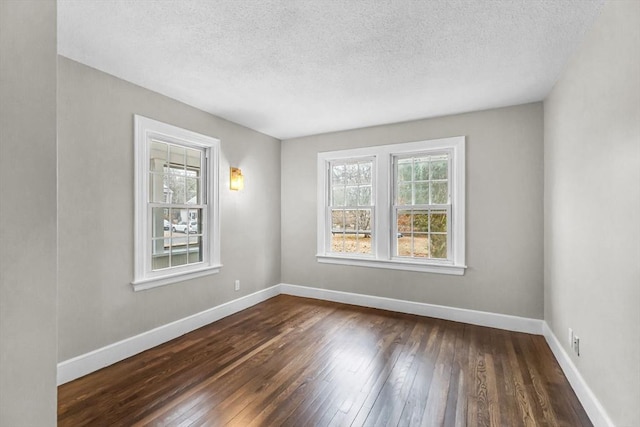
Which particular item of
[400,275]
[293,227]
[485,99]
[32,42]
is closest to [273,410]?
[32,42]

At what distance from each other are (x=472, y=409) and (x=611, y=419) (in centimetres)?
72

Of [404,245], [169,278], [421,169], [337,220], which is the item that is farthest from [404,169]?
[169,278]

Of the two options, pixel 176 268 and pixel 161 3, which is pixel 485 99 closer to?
pixel 161 3

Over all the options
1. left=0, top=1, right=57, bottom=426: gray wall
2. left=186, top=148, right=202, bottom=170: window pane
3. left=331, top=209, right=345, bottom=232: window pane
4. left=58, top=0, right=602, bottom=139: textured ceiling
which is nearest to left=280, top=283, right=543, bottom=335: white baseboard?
left=331, top=209, right=345, bottom=232: window pane

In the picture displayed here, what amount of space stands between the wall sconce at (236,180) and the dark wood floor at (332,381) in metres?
1.75

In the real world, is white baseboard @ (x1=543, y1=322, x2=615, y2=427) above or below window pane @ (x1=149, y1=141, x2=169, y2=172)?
below

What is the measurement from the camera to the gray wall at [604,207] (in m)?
1.54

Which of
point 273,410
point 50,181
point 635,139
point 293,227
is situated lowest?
point 273,410

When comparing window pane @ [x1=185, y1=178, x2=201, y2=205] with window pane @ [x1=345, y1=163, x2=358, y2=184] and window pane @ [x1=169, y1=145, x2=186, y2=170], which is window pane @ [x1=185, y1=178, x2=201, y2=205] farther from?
window pane @ [x1=345, y1=163, x2=358, y2=184]

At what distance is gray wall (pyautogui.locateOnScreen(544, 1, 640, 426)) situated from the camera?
1.54 m

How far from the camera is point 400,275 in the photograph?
414cm

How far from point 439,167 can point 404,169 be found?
45 centimetres

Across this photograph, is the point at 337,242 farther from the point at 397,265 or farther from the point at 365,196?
the point at 397,265

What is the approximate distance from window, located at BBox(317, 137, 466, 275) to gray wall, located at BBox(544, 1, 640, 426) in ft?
4.09
